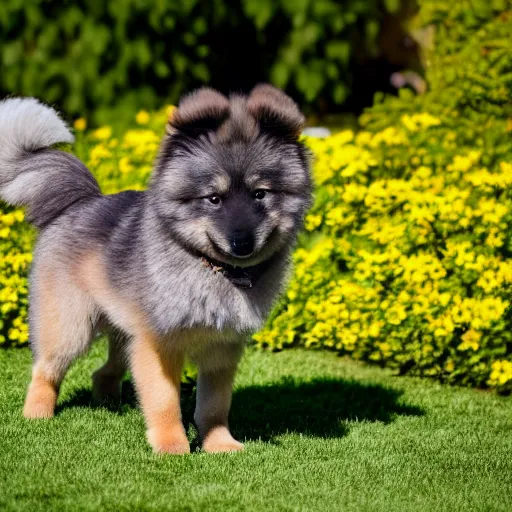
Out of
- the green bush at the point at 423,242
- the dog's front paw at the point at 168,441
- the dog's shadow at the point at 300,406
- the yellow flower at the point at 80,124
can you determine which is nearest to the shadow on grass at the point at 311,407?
the dog's shadow at the point at 300,406

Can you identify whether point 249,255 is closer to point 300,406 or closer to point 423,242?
point 300,406

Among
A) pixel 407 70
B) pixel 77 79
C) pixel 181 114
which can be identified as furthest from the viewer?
pixel 407 70

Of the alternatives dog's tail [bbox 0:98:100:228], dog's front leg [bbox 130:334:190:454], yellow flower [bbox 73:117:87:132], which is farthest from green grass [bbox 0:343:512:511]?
yellow flower [bbox 73:117:87:132]

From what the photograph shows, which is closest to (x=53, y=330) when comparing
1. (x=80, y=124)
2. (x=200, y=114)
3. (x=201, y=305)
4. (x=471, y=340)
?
(x=201, y=305)

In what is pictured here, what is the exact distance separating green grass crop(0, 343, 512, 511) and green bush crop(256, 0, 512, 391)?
30 cm

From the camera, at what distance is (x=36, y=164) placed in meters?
4.88

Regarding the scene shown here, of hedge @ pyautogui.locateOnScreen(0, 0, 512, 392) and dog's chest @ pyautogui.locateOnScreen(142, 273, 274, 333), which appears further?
hedge @ pyautogui.locateOnScreen(0, 0, 512, 392)

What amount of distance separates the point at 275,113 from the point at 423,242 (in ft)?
7.22

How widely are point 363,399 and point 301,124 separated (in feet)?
6.71

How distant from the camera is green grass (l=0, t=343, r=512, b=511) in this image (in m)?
3.74

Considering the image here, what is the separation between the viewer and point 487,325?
216 inches

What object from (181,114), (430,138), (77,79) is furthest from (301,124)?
(77,79)

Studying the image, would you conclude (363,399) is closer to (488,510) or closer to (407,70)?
(488,510)

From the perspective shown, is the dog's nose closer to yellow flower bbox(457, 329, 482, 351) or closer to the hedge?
the hedge
